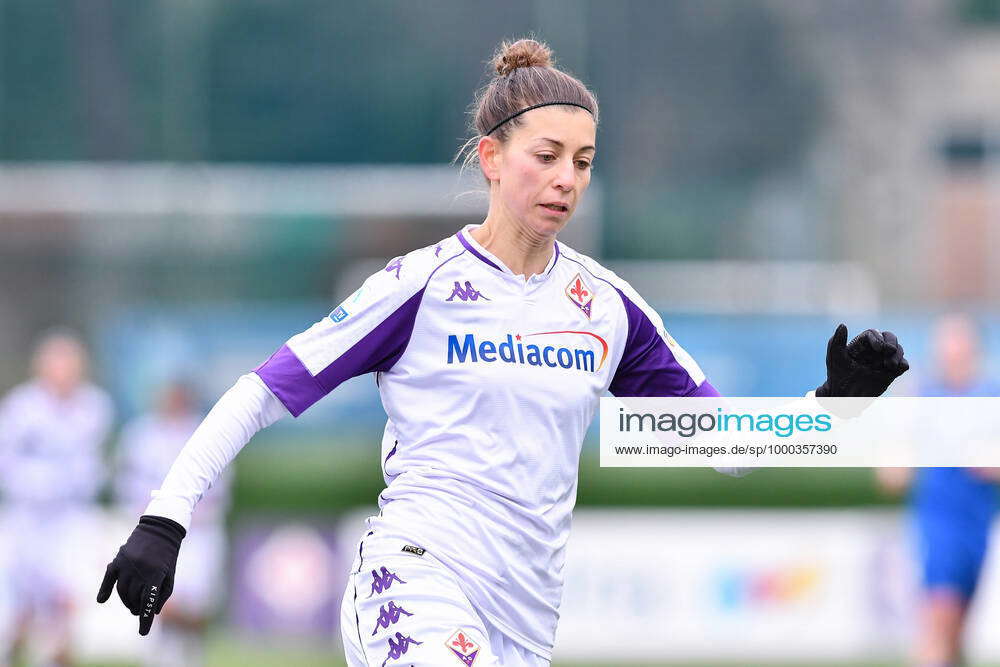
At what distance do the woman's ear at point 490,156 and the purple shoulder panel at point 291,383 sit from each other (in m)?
0.66

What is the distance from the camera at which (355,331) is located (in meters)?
3.77

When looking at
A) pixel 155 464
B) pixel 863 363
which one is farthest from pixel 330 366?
pixel 155 464

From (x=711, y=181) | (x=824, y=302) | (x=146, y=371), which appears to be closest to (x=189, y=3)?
(x=146, y=371)

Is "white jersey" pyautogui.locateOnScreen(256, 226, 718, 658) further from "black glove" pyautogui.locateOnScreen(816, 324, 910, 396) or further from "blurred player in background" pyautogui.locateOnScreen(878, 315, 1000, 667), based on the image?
"blurred player in background" pyautogui.locateOnScreen(878, 315, 1000, 667)

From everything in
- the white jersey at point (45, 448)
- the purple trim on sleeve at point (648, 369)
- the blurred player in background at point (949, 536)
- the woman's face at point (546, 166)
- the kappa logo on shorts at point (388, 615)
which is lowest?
the kappa logo on shorts at point (388, 615)

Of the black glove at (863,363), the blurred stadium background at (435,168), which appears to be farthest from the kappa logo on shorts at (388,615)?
the blurred stadium background at (435,168)

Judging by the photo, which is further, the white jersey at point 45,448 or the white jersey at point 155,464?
the white jersey at point 155,464

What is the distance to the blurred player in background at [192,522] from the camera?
1162 cm

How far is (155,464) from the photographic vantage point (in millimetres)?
11852

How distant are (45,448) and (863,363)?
8686mm

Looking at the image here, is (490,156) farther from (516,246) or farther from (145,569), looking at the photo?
(145,569)

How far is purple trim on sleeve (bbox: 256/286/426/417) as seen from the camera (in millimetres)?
3758

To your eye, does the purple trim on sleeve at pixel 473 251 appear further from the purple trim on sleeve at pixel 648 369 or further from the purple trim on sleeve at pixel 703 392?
the purple trim on sleeve at pixel 703 392

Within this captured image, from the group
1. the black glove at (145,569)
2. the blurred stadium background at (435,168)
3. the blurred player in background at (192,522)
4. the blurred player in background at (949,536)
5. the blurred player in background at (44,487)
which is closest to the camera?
the black glove at (145,569)
